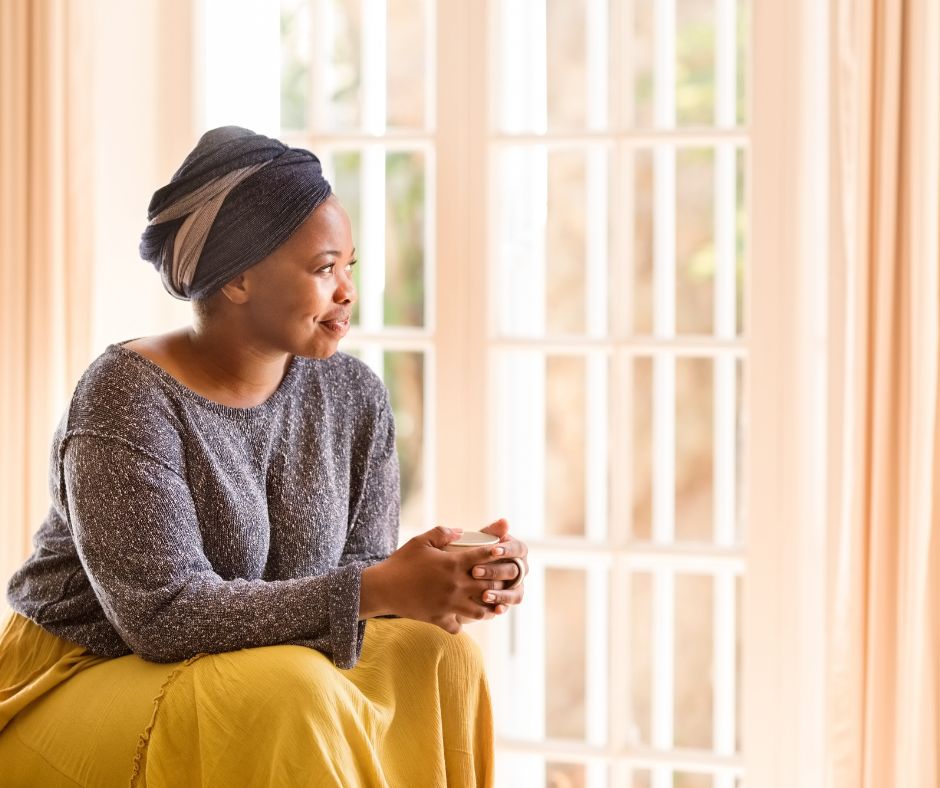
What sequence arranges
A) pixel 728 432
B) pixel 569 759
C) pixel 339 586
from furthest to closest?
pixel 728 432 → pixel 569 759 → pixel 339 586

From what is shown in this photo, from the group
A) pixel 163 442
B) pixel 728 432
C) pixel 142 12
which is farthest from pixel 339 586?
pixel 728 432

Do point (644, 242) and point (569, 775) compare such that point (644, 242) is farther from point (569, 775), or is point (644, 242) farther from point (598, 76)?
point (598, 76)

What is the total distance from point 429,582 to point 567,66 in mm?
5490

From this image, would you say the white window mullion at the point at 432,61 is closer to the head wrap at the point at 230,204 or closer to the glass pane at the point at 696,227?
the head wrap at the point at 230,204

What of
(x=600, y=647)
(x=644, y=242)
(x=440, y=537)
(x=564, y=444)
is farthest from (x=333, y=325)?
(x=644, y=242)

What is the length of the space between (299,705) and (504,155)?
56.3 inches

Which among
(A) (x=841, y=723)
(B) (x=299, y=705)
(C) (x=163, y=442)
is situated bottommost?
(A) (x=841, y=723)

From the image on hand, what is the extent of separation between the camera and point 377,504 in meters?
2.16

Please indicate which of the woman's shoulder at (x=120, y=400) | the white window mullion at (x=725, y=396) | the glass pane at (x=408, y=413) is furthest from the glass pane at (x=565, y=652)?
the woman's shoulder at (x=120, y=400)

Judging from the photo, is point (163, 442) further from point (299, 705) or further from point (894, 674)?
point (894, 674)

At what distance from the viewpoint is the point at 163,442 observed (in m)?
1.83

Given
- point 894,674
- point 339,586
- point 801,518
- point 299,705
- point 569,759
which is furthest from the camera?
point 569,759

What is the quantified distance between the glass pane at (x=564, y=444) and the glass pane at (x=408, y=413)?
825 mm

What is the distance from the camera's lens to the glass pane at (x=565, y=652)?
656 centimetres
